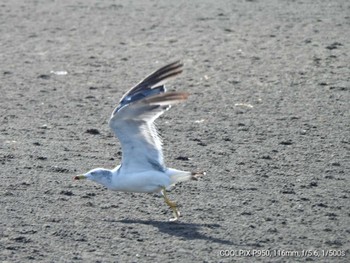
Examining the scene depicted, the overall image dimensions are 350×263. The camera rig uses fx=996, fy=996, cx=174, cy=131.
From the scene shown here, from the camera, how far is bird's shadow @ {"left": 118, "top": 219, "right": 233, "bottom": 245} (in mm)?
7828

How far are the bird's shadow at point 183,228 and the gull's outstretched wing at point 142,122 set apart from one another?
1.71 ft

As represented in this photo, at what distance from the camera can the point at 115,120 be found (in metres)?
8.38

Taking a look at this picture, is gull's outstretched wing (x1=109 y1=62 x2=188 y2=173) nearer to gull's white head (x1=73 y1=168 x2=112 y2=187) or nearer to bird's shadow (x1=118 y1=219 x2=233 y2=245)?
gull's white head (x1=73 y1=168 x2=112 y2=187)

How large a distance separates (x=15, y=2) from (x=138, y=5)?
2732mm

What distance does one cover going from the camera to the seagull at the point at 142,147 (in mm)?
8328

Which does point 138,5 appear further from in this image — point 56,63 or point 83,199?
point 83,199

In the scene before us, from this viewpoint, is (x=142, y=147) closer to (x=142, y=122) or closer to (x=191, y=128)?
(x=142, y=122)

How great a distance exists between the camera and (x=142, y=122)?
841 cm

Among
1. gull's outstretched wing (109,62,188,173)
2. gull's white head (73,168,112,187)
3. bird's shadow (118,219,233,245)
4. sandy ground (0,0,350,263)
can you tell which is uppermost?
gull's outstretched wing (109,62,188,173)

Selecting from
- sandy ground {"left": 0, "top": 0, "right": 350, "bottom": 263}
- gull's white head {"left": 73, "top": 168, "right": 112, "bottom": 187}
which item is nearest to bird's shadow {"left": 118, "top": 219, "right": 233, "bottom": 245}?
sandy ground {"left": 0, "top": 0, "right": 350, "bottom": 263}

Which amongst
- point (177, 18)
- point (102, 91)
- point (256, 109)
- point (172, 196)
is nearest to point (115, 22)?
point (177, 18)

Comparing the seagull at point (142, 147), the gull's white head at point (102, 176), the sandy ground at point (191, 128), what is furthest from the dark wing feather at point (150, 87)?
the sandy ground at point (191, 128)

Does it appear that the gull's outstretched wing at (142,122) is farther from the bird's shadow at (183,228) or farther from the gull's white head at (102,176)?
the bird's shadow at (183,228)

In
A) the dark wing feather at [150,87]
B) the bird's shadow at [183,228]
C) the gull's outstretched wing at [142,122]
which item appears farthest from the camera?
the dark wing feather at [150,87]
